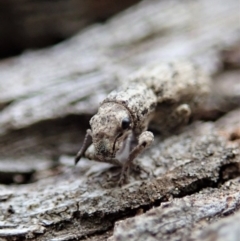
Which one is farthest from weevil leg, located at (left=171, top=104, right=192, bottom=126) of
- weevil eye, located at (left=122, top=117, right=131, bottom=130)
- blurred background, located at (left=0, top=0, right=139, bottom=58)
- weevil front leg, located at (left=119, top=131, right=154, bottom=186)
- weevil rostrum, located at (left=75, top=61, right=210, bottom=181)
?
blurred background, located at (left=0, top=0, right=139, bottom=58)

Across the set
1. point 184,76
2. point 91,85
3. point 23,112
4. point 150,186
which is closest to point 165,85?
point 184,76

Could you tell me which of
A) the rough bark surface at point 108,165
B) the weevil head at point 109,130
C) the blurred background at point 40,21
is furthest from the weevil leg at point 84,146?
the blurred background at point 40,21

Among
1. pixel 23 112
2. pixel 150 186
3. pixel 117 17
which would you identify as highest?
pixel 117 17

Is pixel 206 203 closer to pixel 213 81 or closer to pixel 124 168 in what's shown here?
pixel 124 168

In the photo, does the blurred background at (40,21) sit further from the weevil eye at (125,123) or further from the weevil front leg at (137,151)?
the weevil front leg at (137,151)

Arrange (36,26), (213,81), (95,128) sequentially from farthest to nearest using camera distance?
(36,26), (213,81), (95,128)

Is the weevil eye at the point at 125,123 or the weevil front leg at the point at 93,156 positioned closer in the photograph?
the weevil eye at the point at 125,123

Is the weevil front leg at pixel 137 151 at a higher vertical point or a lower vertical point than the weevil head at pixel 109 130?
lower
